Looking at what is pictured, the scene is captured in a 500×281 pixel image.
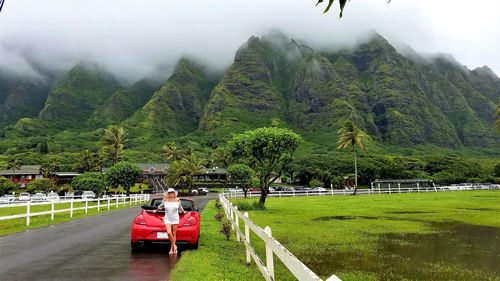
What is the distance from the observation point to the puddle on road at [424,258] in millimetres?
6688

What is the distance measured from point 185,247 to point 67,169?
373 ft

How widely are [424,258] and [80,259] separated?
28.4ft

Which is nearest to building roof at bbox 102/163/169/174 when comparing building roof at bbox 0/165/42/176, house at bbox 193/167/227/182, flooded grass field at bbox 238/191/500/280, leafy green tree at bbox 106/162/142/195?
house at bbox 193/167/227/182

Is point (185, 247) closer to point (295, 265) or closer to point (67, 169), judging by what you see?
point (295, 265)

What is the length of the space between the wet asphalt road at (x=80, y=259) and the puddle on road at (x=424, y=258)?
Answer: 3.81 metres

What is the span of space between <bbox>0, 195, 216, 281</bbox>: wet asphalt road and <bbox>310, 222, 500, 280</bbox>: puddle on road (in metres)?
3.81

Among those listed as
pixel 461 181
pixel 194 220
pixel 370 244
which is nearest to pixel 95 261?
pixel 194 220

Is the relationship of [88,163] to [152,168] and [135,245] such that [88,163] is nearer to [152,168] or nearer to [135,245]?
[152,168]

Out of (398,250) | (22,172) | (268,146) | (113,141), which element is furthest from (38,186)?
(398,250)

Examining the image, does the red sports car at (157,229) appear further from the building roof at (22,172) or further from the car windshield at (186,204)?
the building roof at (22,172)

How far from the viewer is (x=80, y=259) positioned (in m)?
7.45

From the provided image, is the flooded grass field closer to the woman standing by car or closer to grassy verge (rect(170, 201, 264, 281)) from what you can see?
grassy verge (rect(170, 201, 264, 281))

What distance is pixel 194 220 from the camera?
347 inches

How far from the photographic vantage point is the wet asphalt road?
6.02m
